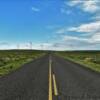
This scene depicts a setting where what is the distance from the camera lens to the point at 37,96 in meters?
11.2

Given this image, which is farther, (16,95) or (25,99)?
(16,95)

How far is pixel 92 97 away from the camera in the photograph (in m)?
11.3

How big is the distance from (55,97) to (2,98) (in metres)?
2.21

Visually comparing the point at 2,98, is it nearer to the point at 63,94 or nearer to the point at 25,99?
the point at 25,99

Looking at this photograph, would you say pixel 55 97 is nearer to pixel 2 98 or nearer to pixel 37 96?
pixel 37 96

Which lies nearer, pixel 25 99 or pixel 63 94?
pixel 25 99

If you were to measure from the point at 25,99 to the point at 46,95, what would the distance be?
131 centimetres

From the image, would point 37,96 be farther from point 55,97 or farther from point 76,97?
point 76,97

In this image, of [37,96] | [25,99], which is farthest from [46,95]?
[25,99]

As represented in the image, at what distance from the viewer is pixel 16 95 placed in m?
11.6

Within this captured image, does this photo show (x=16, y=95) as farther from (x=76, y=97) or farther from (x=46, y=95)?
(x=76, y=97)

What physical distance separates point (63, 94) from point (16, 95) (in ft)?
6.87

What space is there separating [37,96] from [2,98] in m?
1.46

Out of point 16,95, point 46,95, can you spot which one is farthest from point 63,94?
point 16,95
